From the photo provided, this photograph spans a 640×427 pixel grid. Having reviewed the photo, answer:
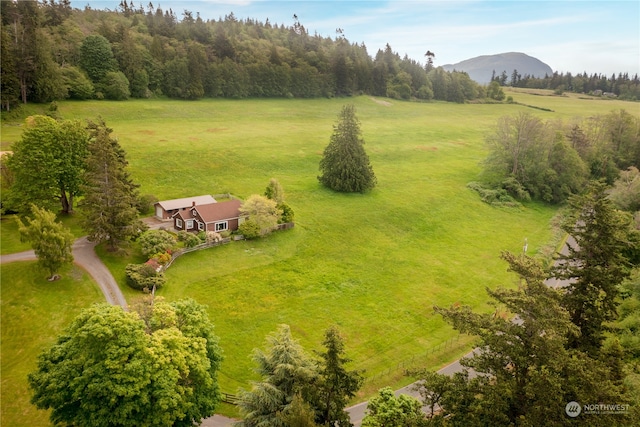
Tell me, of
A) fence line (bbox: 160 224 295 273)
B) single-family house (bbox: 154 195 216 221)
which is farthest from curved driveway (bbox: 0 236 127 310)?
single-family house (bbox: 154 195 216 221)

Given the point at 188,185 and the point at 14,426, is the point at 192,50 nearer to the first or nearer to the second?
the point at 188,185

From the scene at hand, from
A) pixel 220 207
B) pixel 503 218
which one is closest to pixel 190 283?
pixel 220 207

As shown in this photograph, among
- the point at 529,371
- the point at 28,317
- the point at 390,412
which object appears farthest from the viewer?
the point at 28,317

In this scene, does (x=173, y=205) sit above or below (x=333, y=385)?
above

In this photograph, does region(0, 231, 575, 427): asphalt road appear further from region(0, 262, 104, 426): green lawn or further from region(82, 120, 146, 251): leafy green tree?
region(82, 120, 146, 251): leafy green tree

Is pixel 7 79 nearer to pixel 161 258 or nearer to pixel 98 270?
pixel 98 270

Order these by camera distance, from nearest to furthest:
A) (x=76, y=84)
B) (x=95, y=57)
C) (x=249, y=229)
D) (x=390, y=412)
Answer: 1. (x=390, y=412)
2. (x=249, y=229)
3. (x=76, y=84)
4. (x=95, y=57)

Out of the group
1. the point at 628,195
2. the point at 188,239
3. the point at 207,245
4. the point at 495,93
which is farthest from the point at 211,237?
the point at 495,93

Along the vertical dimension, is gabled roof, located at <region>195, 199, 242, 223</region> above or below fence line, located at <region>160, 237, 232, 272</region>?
above
